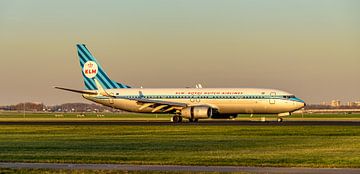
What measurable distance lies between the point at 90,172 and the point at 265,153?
1147cm

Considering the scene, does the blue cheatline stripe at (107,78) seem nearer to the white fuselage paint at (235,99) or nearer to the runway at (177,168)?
the white fuselage paint at (235,99)

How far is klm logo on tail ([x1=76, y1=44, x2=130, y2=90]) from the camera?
9138 centimetres

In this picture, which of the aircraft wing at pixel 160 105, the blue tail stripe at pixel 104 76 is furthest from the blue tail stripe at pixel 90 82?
the aircraft wing at pixel 160 105

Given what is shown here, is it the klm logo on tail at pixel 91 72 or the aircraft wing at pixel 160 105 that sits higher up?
the klm logo on tail at pixel 91 72

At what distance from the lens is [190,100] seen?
84.4 m

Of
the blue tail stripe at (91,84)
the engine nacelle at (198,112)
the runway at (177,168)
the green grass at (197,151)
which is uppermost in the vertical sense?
the blue tail stripe at (91,84)

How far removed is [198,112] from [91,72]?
59.2 ft

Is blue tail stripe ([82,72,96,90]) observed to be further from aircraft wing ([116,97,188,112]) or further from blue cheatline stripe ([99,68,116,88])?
aircraft wing ([116,97,188,112])

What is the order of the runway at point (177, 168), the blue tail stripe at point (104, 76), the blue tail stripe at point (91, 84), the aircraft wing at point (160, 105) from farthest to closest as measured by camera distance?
the blue tail stripe at point (91, 84), the blue tail stripe at point (104, 76), the aircraft wing at point (160, 105), the runway at point (177, 168)

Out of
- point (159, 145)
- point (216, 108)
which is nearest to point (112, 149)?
point (159, 145)

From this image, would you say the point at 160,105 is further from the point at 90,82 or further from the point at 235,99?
the point at 90,82

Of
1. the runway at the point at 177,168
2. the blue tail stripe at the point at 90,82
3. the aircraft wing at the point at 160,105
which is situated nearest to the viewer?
the runway at the point at 177,168

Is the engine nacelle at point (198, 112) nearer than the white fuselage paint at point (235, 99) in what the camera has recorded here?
Yes

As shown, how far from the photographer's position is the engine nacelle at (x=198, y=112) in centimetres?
8012
